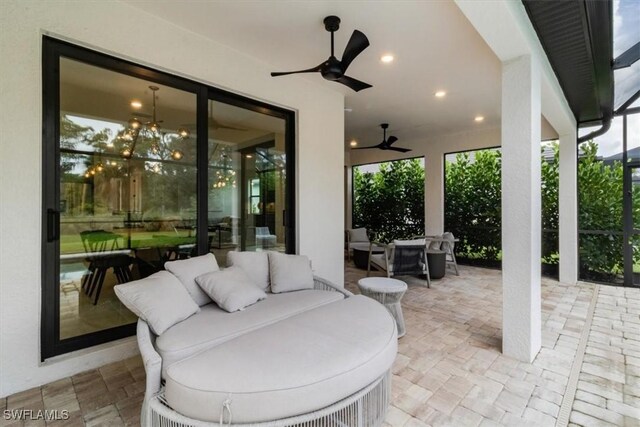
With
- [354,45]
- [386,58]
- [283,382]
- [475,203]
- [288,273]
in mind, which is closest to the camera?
[283,382]

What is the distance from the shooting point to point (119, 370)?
2367 millimetres

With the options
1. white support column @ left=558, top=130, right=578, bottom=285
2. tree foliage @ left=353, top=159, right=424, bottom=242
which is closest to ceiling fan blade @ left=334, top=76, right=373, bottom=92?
white support column @ left=558, top=130, right=578, bottom=285

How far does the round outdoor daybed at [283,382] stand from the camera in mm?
1385

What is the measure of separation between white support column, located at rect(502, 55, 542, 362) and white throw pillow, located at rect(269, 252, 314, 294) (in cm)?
181

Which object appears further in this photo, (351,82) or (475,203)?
(475,203)

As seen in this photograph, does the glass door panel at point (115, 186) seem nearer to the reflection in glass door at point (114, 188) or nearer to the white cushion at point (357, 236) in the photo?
the reflection in glass door at point (114, 188)

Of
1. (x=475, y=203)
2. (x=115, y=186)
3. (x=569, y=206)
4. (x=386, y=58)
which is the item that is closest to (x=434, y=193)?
(x=475, y=203)

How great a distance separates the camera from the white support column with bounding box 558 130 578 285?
499cm

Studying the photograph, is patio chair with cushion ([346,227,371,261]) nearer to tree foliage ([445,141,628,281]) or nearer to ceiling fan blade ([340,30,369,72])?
tree foliage ([445,141,628,281])

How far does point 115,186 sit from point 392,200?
20.7 ft

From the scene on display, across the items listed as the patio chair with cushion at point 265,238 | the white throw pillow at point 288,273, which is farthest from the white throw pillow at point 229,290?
the patio chair with cushion at point 265,238

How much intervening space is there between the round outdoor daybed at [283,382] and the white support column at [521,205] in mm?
1412

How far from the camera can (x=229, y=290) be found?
7.70ft

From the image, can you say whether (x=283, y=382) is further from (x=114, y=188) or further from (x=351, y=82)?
(x=351, y=82)
